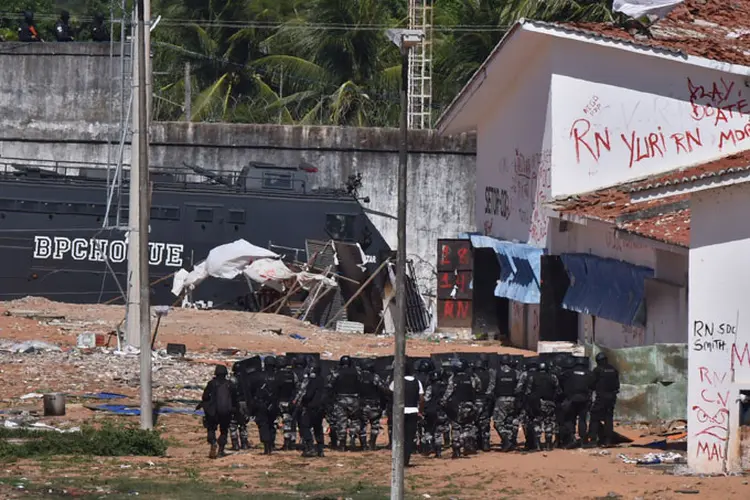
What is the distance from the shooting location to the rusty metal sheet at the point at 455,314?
3978 centimetres

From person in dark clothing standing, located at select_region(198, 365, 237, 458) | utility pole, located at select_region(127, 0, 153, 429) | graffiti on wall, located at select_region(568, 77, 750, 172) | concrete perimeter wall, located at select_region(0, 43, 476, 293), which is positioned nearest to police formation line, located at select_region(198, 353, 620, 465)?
person in dark clothing standing, located at select_region(198, 365, 237, 458)

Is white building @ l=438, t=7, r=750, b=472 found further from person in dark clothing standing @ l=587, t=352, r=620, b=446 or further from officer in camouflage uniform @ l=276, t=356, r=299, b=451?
officer in camouflage uniform @ l=276, t=356, r=299, b=451

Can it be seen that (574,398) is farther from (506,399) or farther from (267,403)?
(267,403)

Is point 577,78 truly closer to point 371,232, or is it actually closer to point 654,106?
point 654,106

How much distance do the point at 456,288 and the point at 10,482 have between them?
73.7 feet

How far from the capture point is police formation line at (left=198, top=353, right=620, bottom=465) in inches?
859

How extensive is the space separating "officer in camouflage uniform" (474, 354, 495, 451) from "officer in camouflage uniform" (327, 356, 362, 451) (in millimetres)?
1688

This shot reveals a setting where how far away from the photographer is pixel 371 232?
40.8 metres

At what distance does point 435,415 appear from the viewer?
21969mm

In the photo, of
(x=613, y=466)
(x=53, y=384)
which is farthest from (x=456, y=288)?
(x=613, y=466)

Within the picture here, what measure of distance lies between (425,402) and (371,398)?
78cm

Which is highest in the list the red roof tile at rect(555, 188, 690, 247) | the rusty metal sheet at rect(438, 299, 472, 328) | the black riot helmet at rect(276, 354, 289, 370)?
the red roof tile at rect(555, 188, 690, 247)

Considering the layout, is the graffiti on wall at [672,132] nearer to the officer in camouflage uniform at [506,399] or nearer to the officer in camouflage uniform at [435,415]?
the officer in camouflage uniform at [506,399]

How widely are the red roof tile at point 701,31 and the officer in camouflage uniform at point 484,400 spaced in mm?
9632
